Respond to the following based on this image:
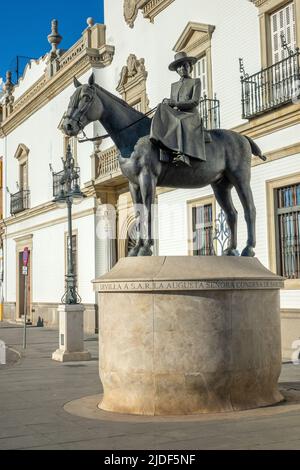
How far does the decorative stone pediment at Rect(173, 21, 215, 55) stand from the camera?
712 inches

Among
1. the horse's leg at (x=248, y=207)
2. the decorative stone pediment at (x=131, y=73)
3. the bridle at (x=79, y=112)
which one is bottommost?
the horse's leg at (x=248, y=207)

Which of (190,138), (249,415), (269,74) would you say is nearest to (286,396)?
(249,415)

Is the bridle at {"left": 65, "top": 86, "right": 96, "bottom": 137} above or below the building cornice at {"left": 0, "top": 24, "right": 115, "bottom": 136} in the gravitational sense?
below

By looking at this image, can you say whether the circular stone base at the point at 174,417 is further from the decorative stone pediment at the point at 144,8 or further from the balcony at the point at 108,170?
the decorative stone pediment at the point at 144,8

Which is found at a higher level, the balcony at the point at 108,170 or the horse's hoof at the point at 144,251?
the balcony at the point at 108,170

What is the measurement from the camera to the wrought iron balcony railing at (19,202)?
104 ft

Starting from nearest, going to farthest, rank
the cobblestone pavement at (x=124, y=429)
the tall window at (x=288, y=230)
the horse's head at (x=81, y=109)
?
1. the cobblestone pavement at (x=124, y=429)
2. the horse's head at (x=81, y=109)
3. the tall window at (x=288, y=230)

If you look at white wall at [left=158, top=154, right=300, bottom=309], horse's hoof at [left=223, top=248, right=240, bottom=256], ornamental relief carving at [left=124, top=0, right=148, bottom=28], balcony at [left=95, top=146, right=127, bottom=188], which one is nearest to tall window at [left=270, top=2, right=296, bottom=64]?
white wall at [left=158, top=154, right=300, bottom=309]

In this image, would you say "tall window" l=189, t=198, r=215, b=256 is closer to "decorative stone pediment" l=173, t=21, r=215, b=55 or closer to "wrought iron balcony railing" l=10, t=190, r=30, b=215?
"decorative stone pediment" l=173, t=21, r=215, b=55

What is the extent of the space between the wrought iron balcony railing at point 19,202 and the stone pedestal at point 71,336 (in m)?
17.4

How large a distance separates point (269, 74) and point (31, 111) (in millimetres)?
17962

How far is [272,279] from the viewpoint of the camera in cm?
777

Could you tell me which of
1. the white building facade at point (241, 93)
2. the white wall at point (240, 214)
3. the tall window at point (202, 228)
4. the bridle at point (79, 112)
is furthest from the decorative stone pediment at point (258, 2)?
the bridle at point (79, 112)

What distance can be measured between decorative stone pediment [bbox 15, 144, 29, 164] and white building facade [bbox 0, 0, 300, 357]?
0.15m
